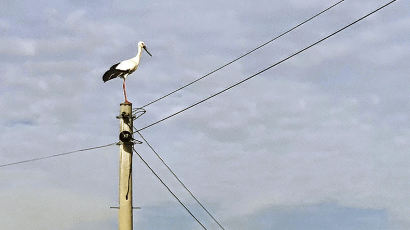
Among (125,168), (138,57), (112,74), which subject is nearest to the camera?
(125,168)

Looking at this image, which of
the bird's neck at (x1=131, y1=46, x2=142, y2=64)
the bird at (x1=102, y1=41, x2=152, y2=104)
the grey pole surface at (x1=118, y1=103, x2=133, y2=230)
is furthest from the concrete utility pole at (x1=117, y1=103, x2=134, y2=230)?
the bird's neck at (x1=131, y1=46, x2=142, y2=64)

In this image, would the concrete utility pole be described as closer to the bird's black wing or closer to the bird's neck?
the bird's black wing

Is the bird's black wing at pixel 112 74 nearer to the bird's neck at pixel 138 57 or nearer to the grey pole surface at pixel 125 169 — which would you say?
the bird's neck at pixel 138 57

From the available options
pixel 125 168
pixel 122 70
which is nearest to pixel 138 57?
pixel 122 70

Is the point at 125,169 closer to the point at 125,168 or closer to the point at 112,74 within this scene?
the point at 125,168

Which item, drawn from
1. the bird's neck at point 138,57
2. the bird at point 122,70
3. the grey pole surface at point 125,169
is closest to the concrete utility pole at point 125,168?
the grey pole surface at point 125,169

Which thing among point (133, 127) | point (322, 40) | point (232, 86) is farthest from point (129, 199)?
point (322, 40)

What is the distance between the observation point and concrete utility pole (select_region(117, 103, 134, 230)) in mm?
15461

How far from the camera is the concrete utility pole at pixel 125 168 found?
15461mm

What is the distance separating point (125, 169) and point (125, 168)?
0.08 ft

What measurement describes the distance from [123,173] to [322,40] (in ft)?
18.9

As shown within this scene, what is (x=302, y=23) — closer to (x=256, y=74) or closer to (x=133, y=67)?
(x=256, y=74)

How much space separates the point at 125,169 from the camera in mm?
16000

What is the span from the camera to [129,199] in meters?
15.7
